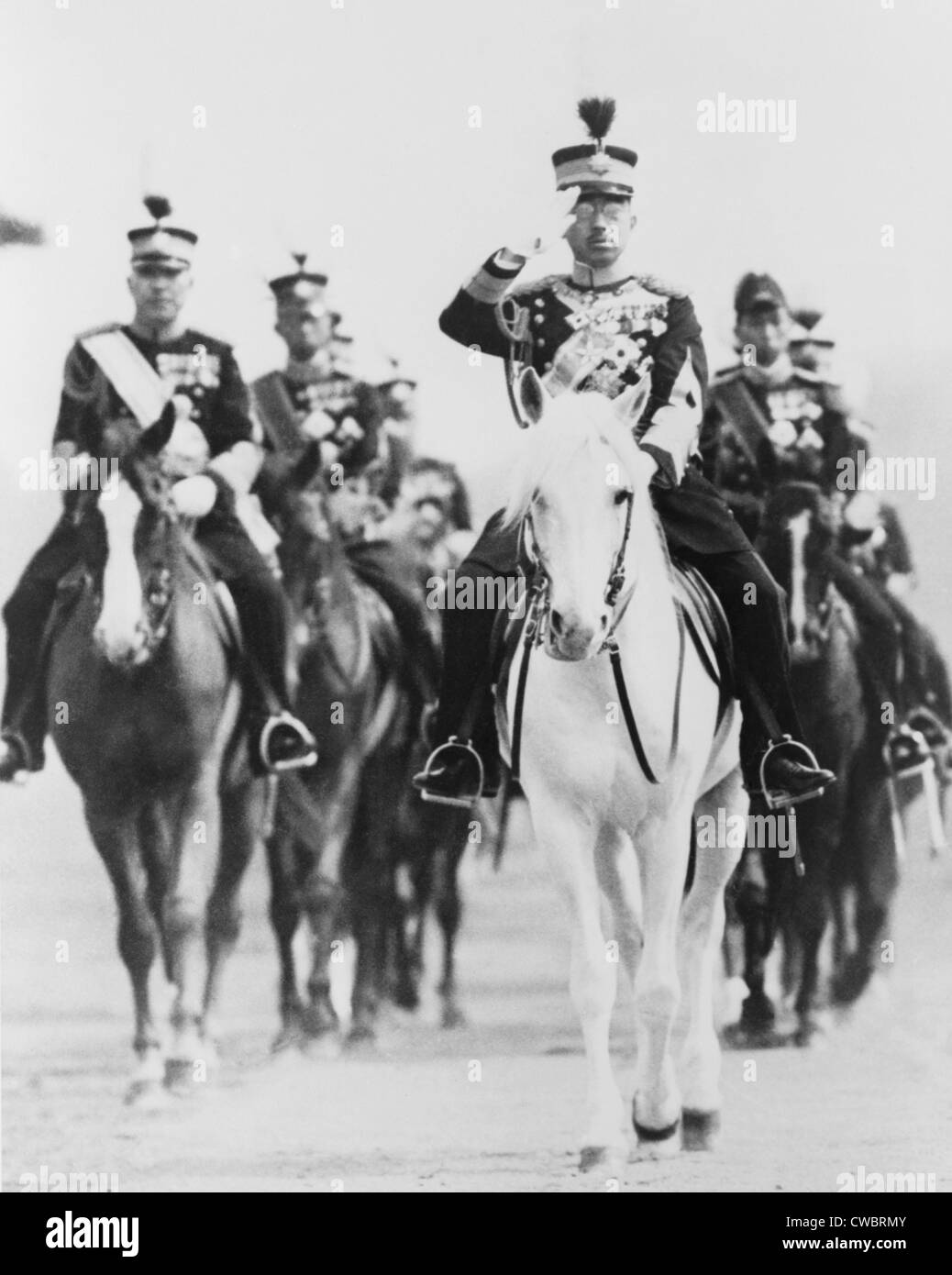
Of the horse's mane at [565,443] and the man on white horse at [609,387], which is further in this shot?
the man on white horse at [609,387]

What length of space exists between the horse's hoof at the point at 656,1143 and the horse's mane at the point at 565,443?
1.58 meters

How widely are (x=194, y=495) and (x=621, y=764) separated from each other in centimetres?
134

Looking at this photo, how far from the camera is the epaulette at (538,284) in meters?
4.61

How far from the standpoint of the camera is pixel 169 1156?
15.5ft

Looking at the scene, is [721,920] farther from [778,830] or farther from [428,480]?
[428,480]

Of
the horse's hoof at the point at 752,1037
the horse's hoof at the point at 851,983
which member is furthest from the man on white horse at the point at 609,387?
the horse's hoof at the point at 752,1037

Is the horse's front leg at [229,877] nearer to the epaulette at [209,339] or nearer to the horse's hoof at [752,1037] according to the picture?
the epaulette at [209,339]

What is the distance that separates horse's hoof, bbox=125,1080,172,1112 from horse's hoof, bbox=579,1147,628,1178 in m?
1.11

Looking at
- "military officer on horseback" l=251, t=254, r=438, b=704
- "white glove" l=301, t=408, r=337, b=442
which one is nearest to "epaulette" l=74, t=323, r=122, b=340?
"military officer on horseback" l=251, t=254, r=438, b=704

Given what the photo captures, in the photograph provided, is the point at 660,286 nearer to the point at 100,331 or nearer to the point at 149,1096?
the point at 100,331

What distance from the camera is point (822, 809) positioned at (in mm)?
4723

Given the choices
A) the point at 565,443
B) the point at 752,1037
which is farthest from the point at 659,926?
the point at 565,443

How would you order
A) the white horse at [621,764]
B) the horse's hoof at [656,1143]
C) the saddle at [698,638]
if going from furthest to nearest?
the horse's hoof at [656,1143], the saddle at [698,638], the white horse at [621,764]
